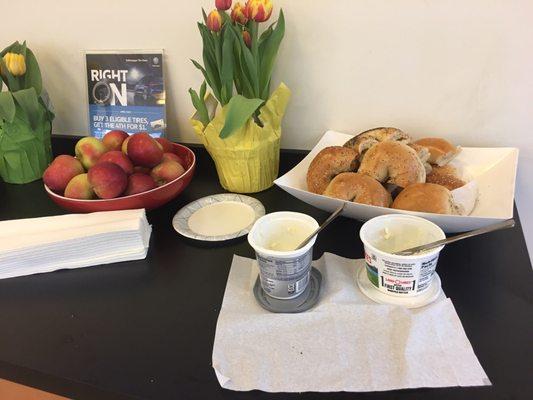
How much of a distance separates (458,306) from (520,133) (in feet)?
1.31

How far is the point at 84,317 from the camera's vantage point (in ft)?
1.92

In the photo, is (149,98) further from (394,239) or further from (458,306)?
(458,306)

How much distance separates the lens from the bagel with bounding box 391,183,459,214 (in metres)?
0.62

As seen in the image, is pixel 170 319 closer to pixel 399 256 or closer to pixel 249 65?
pixel 399 256

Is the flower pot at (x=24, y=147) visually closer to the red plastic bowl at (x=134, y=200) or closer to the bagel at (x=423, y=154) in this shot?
the red plastic bowl at (x=134, y=200)

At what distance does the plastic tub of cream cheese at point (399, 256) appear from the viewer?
0.53 metres

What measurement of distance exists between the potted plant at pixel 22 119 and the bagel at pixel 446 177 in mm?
Result: 731

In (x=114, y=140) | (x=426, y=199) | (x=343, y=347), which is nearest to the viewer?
(x=343, y=347)

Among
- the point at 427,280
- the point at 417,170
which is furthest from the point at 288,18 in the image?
the point at 427,280

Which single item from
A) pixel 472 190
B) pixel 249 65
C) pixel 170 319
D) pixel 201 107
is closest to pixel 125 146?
pixel 201 107

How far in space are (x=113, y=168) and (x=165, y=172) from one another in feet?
0.30

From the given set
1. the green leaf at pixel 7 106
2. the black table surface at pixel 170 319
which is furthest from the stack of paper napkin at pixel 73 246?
the green leaf at pixel 7 106

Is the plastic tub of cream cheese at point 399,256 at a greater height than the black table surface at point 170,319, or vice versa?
the plastic tub of cream cheese at point 399,256

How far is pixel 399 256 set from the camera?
53 cm
